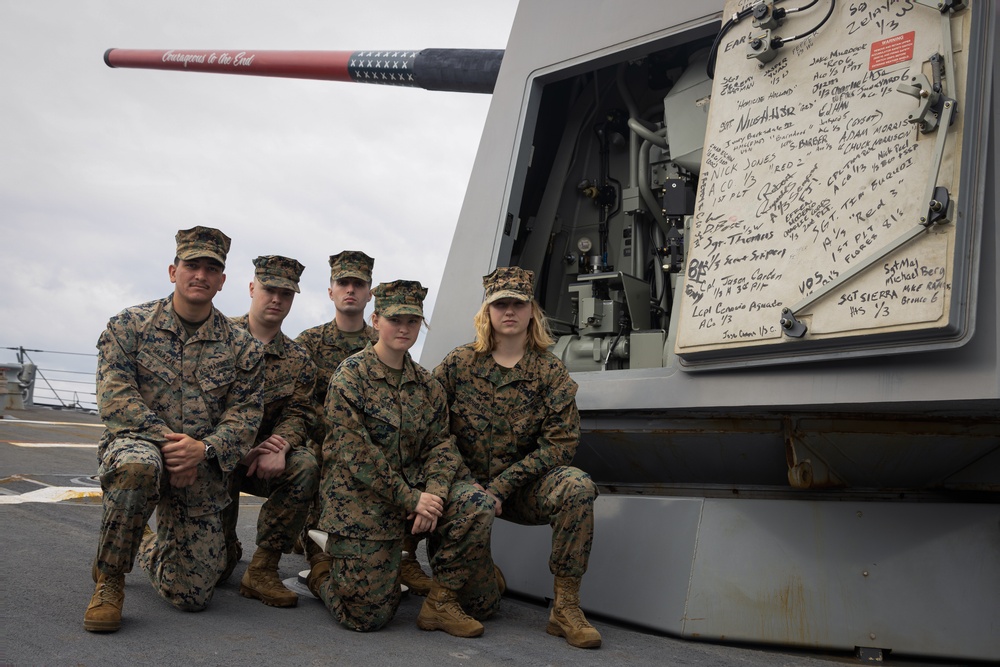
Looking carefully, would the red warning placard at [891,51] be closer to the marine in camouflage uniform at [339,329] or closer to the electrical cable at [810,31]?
the electrical cable at [810,31]

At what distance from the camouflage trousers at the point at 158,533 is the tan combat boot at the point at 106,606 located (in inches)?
1.4

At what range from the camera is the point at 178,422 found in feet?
10.3

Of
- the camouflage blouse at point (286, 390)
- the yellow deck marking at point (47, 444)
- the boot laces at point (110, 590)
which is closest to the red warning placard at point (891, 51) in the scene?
the camouflage blouse at point (286, 390)

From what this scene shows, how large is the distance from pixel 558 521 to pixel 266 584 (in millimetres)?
1109

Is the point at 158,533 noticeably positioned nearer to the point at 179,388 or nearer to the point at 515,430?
the point at 179,388

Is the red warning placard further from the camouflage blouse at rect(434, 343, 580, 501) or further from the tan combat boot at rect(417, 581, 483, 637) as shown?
the tan combat boot at rect(417, 581, 483, 637)

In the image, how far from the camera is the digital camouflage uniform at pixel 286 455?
3.41 m

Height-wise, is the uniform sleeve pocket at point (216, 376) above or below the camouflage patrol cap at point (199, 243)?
below

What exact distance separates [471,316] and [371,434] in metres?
1.04

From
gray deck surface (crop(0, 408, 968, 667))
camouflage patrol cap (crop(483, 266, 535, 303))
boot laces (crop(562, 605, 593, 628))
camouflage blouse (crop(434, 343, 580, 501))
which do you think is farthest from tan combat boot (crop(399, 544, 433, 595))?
camouflage patrol cap (crop(483, 266, 535, 303))

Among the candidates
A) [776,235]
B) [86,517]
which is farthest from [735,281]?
[86,517]

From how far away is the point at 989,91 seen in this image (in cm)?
267

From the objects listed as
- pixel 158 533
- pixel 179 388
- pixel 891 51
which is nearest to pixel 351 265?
pixel 179 388

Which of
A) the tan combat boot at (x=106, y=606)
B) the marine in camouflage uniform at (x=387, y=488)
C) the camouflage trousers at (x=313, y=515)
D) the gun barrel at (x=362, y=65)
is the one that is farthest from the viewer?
the gun barrel at (x=362, y=65)
